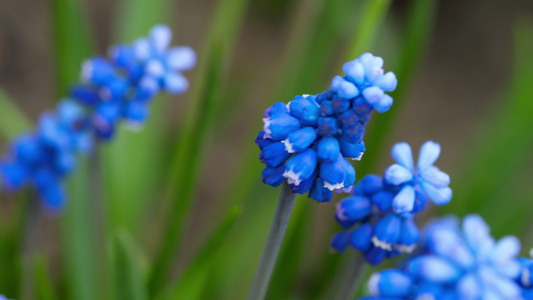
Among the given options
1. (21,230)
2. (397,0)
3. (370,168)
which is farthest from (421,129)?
(21,230)

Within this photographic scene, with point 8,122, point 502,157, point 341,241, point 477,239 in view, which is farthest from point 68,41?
point 502,157

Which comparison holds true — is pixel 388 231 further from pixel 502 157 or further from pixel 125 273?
pixel 502 157

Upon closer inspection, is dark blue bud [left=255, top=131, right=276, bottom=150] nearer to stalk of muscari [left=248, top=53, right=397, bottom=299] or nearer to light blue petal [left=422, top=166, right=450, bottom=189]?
stalk of muscari [left=248, top=53, right=397, bottom=299]

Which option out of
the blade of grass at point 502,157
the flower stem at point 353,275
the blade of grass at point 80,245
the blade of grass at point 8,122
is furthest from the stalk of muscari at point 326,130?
the blade of grass at point 8,122

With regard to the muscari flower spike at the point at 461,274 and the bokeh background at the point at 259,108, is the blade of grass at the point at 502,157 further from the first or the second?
the muscari flower spike at the point at 461,274

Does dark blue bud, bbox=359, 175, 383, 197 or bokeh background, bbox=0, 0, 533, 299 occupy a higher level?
bokeh background, bbox=0, 0, 533, 299

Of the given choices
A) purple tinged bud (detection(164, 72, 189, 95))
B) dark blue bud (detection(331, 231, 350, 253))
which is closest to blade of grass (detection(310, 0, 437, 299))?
purple tinged bud (detection(164, 72, 189, 95))
